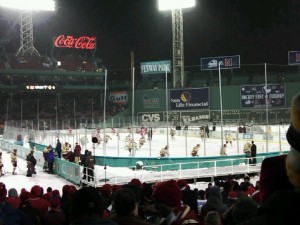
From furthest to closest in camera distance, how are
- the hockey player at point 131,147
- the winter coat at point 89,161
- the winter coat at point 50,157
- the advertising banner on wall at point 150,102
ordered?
→ the advertising banner on wall at point 150,102 → the hockey player at point 131,147 → the winter coat at point 50,157 → the winter coat at point 89,161

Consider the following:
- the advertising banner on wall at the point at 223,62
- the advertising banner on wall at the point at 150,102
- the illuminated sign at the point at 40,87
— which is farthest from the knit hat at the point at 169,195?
the advertising banner on wall at the point at 150,102

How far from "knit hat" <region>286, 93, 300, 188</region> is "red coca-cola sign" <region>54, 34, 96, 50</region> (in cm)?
6953

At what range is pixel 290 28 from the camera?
70000mm

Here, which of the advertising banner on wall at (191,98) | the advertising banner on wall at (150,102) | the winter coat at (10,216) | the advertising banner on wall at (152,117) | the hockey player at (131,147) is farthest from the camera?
the advertising banner on wall at (150,102)

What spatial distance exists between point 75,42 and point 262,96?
32.8 m

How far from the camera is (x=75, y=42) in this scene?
70.8 metres

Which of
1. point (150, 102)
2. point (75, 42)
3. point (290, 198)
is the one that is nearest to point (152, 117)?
point (150, 102)

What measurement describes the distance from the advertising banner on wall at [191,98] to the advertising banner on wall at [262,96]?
5324 millimetres

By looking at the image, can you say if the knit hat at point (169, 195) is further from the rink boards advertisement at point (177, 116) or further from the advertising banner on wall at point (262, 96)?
the rink boards advertisement at point (177, 116)

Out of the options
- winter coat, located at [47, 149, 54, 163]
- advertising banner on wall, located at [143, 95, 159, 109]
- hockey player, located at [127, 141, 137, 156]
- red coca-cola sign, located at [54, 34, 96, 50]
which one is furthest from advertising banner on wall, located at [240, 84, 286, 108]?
winter coat, located at [47, 149, 54, 163]

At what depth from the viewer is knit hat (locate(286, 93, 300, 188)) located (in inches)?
59.2

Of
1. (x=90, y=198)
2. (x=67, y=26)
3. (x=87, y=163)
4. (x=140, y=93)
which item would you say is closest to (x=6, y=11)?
(x=67, y=26)

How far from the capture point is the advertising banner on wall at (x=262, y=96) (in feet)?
176

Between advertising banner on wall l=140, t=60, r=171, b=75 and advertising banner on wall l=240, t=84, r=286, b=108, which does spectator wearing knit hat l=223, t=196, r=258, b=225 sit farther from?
advertising banner on wall l=140, t=60, r=171, b=75
